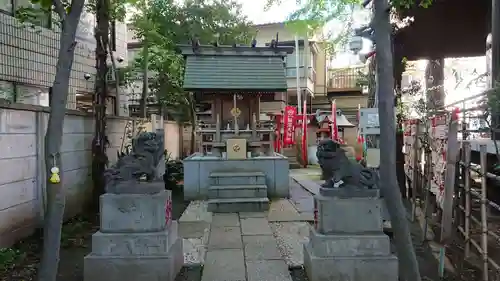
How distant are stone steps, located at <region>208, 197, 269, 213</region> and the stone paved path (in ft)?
3.71

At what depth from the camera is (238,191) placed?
10.5 metres

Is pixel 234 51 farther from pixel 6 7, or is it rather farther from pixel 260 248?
pixel 260 248

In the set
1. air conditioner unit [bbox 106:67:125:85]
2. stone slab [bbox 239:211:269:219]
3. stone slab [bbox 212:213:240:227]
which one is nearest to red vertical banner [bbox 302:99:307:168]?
air conditioner unit [bbox 106:67:125:85]

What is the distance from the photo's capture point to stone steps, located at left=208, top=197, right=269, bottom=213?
9977 mm

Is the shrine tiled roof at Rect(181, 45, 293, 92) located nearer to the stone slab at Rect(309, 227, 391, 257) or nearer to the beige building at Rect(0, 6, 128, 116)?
the beige building at Rect(0, 6, 128, 116)

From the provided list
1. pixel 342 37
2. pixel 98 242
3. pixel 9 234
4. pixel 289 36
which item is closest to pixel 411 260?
pixel 98 242

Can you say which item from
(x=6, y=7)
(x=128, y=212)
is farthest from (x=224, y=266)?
(x=6, y=7)

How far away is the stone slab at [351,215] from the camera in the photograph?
4996 millimetres

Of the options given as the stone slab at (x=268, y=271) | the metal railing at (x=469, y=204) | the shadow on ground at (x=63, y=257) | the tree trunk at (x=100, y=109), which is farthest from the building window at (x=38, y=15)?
the metal railing at (x=469, y=204)

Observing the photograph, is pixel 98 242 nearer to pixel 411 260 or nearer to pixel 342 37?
pixel 411 260

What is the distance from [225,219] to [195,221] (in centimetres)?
72

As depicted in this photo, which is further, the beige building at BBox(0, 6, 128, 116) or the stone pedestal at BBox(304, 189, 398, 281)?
the beige building at BBox(0, 6, 128, 116)

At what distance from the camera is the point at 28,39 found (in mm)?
9406

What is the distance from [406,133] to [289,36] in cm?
1492
